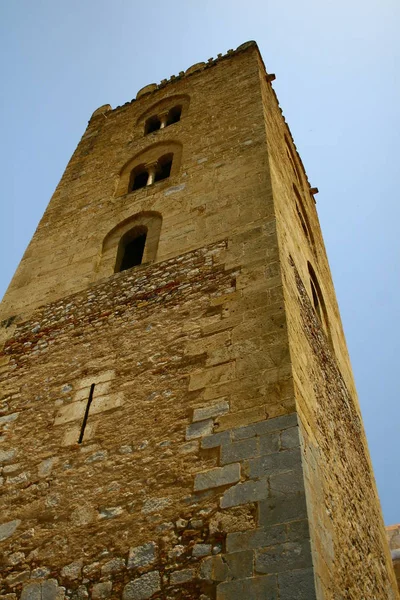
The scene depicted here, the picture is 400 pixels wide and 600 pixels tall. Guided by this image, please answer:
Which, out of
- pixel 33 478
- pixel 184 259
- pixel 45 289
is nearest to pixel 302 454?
pixel 33 478

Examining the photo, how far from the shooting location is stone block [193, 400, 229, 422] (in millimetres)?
5098

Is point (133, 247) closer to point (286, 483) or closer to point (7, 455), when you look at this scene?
point (7, 455)

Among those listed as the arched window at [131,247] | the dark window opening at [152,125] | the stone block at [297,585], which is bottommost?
the stone block at [297,585]

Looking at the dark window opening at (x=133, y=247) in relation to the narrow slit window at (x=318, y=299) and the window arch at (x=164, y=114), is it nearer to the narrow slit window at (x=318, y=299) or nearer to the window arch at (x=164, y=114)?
the narrow slit window at (x=318, y=299)

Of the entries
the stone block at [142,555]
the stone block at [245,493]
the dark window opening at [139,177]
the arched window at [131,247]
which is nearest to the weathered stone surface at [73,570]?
the stone block at [142,555]

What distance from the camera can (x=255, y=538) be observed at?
4.11m

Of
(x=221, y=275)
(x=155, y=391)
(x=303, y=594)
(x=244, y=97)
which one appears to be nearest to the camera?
(x=303, y=594)

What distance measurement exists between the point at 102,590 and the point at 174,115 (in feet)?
33.7

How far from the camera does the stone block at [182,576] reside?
412 centimetres

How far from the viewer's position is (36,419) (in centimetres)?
613

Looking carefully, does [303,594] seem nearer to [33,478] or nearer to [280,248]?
[33,478]

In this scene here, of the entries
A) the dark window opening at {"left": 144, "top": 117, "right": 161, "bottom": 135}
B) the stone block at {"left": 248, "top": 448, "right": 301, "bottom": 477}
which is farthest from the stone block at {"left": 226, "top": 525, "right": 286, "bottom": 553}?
the dark window opening at {"left": 144, "top": 117, "right": 161, "bottom": 135}

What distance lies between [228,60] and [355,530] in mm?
10049

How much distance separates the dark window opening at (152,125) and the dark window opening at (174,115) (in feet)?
0.83
